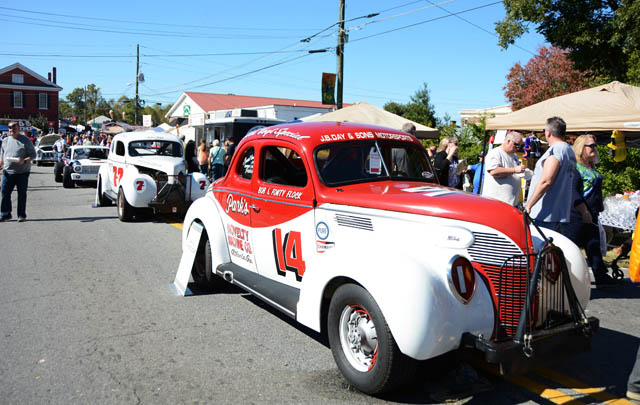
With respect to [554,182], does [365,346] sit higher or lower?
lower

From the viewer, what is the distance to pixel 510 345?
324cm

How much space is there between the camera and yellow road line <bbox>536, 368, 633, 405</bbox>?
374 cm

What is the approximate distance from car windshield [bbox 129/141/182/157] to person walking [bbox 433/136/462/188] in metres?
6.82

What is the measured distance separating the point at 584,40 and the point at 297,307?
1618 cm

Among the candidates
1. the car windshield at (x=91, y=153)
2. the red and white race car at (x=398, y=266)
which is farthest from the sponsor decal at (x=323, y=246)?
the car windshield at (x=91, y=153)

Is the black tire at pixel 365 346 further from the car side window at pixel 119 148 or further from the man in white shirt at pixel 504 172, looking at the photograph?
the car side window at pixel 119 148

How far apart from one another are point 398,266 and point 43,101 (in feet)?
245

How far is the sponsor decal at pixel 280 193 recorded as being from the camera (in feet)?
15.6

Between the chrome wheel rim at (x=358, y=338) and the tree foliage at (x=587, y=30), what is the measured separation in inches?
592

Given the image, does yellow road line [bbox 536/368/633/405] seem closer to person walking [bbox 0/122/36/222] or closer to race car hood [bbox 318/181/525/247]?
race car hood [bbox 318/181/525/247]

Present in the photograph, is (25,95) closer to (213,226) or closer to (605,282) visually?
(213,226)

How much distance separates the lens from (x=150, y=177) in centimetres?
1141

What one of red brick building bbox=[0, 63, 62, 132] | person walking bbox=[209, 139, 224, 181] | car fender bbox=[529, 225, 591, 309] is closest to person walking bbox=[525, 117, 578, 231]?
car fender bbox=[529, 225, 591, 309]

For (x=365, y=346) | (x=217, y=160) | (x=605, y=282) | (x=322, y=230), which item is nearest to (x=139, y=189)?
(x=217, y=160)
